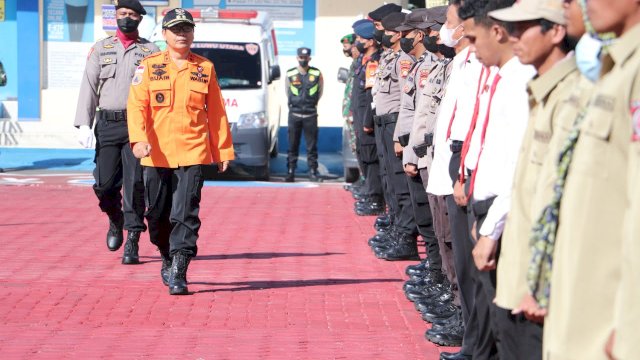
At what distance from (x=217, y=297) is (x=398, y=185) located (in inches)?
105

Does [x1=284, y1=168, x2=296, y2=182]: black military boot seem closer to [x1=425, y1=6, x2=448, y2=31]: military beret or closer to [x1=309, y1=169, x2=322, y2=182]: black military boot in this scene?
[x1=309, y1=169, x2=322, y2=182]: black military boot

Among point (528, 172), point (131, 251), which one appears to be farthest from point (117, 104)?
point (528, 172)

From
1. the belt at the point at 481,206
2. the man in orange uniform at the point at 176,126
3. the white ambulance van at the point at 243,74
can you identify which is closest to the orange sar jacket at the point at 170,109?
the man in orange uniform at the point at 176,126

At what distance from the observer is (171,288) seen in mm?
9625

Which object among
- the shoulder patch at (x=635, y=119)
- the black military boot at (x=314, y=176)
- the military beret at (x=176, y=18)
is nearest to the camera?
the shoulder patch at (x=635, y=119)

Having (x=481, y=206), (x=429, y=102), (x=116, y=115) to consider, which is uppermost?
(x=429, y=102)

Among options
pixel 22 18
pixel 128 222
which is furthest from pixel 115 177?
pixel 22 18

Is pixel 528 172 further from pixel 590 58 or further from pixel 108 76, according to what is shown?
pixel 108 76

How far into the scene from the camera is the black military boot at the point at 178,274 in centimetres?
960

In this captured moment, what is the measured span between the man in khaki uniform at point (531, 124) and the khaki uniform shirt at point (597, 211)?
39cm

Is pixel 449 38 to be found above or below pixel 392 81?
above

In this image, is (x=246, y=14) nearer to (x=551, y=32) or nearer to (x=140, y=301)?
(x=140, y=301)

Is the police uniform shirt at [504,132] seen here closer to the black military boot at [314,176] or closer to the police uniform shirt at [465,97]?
the police uniform shirt at [465,97]

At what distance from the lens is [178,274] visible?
9.61 m
